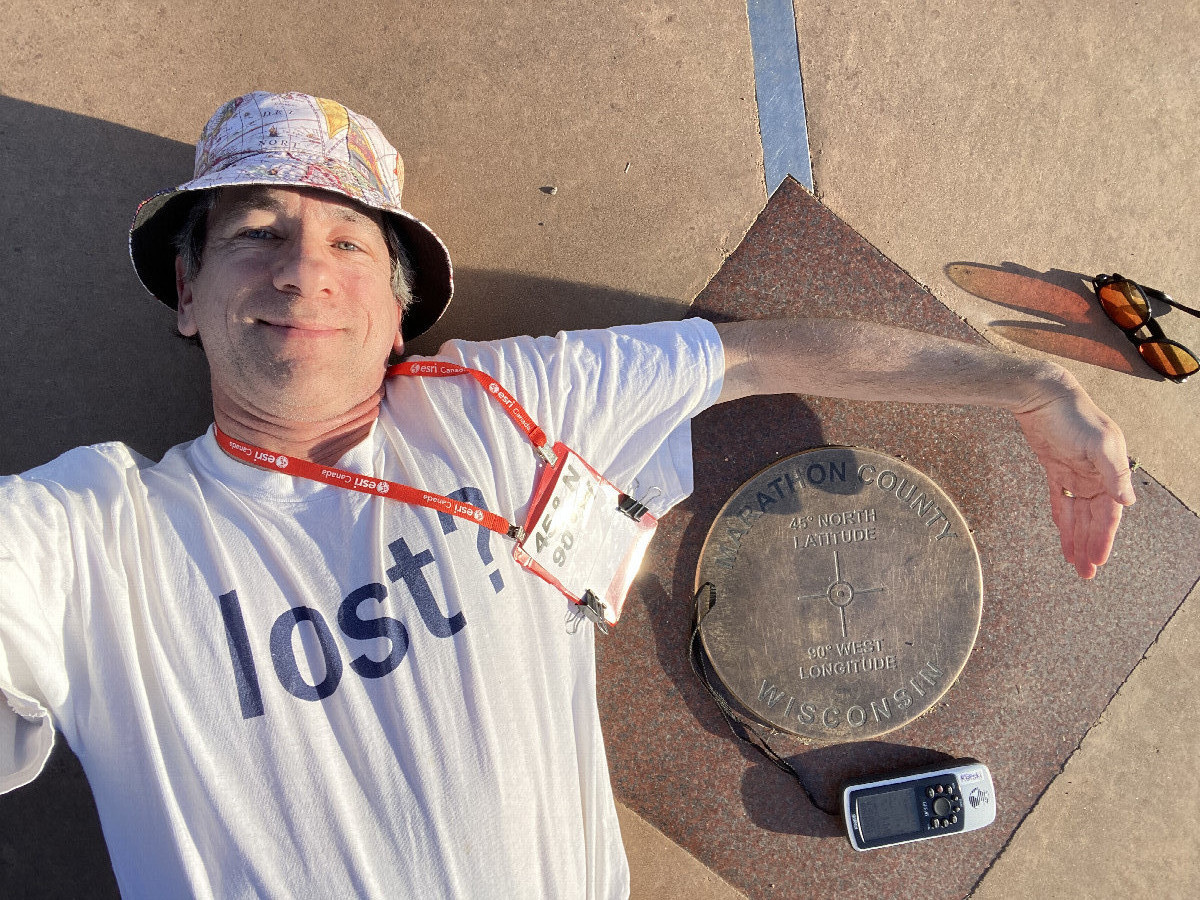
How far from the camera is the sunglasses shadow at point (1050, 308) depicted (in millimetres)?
2889

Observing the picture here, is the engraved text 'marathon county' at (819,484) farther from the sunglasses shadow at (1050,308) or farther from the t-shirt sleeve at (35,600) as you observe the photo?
the t-shirt sleeve at (35,600)

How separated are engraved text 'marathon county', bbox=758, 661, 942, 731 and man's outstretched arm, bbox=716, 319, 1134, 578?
26.1 inches

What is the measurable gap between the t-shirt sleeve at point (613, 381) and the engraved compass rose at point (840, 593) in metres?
0.88

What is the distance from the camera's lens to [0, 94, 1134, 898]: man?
5.67 ft

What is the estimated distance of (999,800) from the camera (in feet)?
9.38

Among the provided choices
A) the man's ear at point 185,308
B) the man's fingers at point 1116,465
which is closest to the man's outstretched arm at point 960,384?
the man's fingers at point 1116,465

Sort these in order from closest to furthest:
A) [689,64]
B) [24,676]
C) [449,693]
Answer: [24,676] < [449,693] < [689,64]

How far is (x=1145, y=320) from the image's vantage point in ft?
9.23

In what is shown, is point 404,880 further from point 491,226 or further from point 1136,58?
point 1136,58

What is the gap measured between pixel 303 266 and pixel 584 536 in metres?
1.04

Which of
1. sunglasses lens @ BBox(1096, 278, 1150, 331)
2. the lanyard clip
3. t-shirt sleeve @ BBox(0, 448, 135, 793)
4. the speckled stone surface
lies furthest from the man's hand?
t-shirt sleeve @ BBox(0, 448, 135, 793)

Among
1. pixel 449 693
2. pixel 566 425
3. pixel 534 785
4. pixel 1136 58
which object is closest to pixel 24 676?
pixel 449 693

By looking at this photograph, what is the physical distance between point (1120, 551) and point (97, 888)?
13.0ft

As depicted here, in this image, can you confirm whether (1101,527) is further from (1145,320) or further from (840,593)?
(1145,320)
